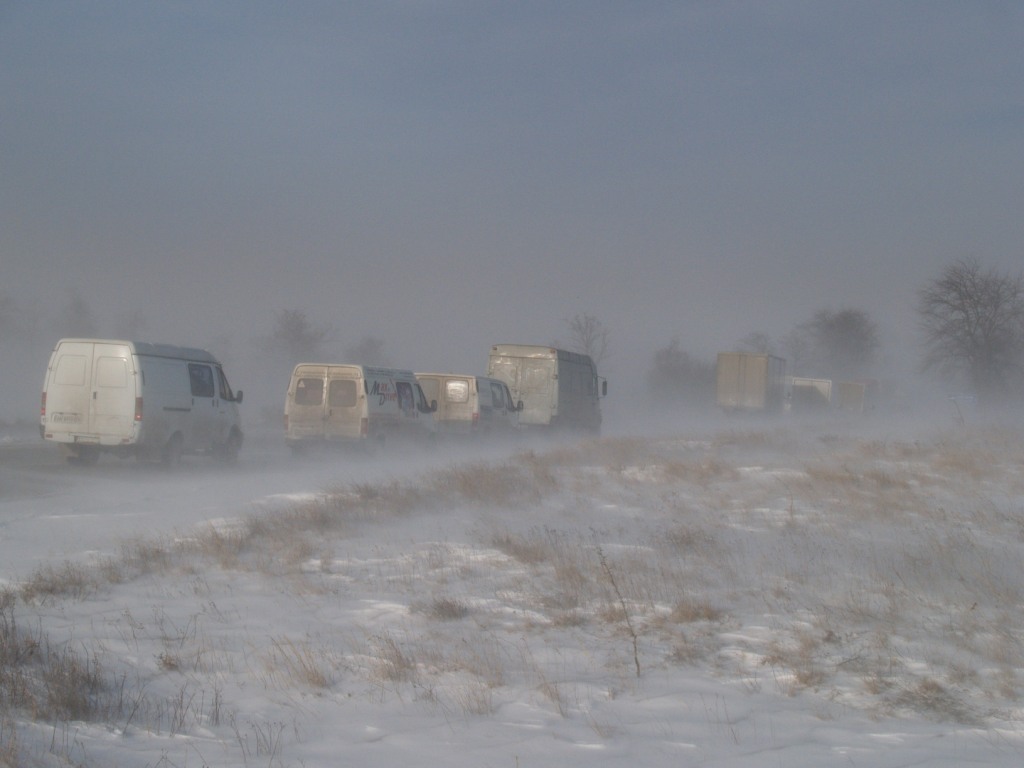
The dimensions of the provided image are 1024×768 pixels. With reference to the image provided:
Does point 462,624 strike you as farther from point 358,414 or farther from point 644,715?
point 358,414

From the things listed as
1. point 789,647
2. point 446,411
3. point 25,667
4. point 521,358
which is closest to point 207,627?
point 25,667

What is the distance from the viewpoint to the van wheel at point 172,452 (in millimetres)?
17578

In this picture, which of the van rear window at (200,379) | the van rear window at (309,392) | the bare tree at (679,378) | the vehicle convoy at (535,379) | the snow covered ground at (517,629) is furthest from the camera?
the bare tree at (679,378)

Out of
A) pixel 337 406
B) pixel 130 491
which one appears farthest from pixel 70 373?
pixel 337 406

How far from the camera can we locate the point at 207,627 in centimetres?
684

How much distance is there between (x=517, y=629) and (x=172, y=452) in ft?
42.0

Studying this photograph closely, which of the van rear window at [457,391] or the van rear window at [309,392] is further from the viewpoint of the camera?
the van rear window at [457,391]

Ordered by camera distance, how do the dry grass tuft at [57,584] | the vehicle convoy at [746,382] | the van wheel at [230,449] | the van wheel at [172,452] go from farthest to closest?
the vehicle convoy at [746,382], the van wheel at [230,449], the van wheel at [172,452], the dry grass tuft at [57,584]

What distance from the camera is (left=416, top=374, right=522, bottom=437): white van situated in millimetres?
24906

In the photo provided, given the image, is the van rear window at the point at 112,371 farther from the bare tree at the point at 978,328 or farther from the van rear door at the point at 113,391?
the bare tree at the point at 978,328

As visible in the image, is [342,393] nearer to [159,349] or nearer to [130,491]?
→ [159,349]

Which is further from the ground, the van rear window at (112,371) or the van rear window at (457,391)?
the van rear window at (112,371)

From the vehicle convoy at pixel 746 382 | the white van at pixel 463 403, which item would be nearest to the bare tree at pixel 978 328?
the vehicle convoy at pixel 746 382

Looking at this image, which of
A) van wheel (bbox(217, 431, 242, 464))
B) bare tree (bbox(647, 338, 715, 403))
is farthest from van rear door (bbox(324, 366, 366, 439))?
bare tree (bbox(647, 338, 715, 403))
